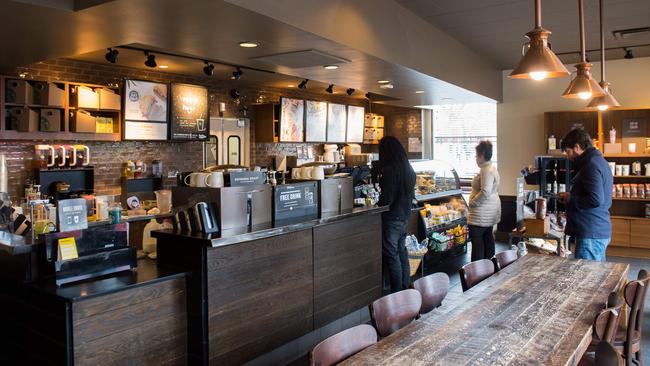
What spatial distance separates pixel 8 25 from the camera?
3.78 m

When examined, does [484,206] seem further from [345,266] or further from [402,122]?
[402,122]

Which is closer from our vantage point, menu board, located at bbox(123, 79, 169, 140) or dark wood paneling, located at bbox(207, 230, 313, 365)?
dark wood paneling, located at bbox(207, 230, 313, 365)

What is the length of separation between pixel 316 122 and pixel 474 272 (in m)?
6.09

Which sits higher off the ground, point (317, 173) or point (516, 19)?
point (516, 19)

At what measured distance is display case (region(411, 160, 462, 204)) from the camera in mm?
6731

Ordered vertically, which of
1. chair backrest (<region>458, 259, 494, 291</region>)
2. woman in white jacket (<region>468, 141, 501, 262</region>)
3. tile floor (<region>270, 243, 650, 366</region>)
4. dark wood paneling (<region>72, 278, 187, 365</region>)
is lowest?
tile floor (<region>270, 243, 650, 366</region>)

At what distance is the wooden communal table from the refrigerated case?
283cm

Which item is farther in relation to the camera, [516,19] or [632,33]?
[632,33]

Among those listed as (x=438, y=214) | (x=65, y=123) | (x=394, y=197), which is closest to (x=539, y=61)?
(x=394, y=197)

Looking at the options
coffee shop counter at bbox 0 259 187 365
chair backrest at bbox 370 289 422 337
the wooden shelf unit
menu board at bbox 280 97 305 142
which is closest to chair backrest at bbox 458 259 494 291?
chair backrest at bbox 370 289 422 337

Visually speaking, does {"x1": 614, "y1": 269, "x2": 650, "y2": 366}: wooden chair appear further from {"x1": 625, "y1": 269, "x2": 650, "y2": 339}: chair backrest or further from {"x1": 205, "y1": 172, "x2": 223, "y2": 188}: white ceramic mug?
{"x1": 205, "y1": 172, "x2": 223, "y2": 188}: white ceramic mug

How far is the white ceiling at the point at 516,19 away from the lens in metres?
4.86

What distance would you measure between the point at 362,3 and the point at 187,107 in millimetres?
3612

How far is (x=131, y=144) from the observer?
668 cm
